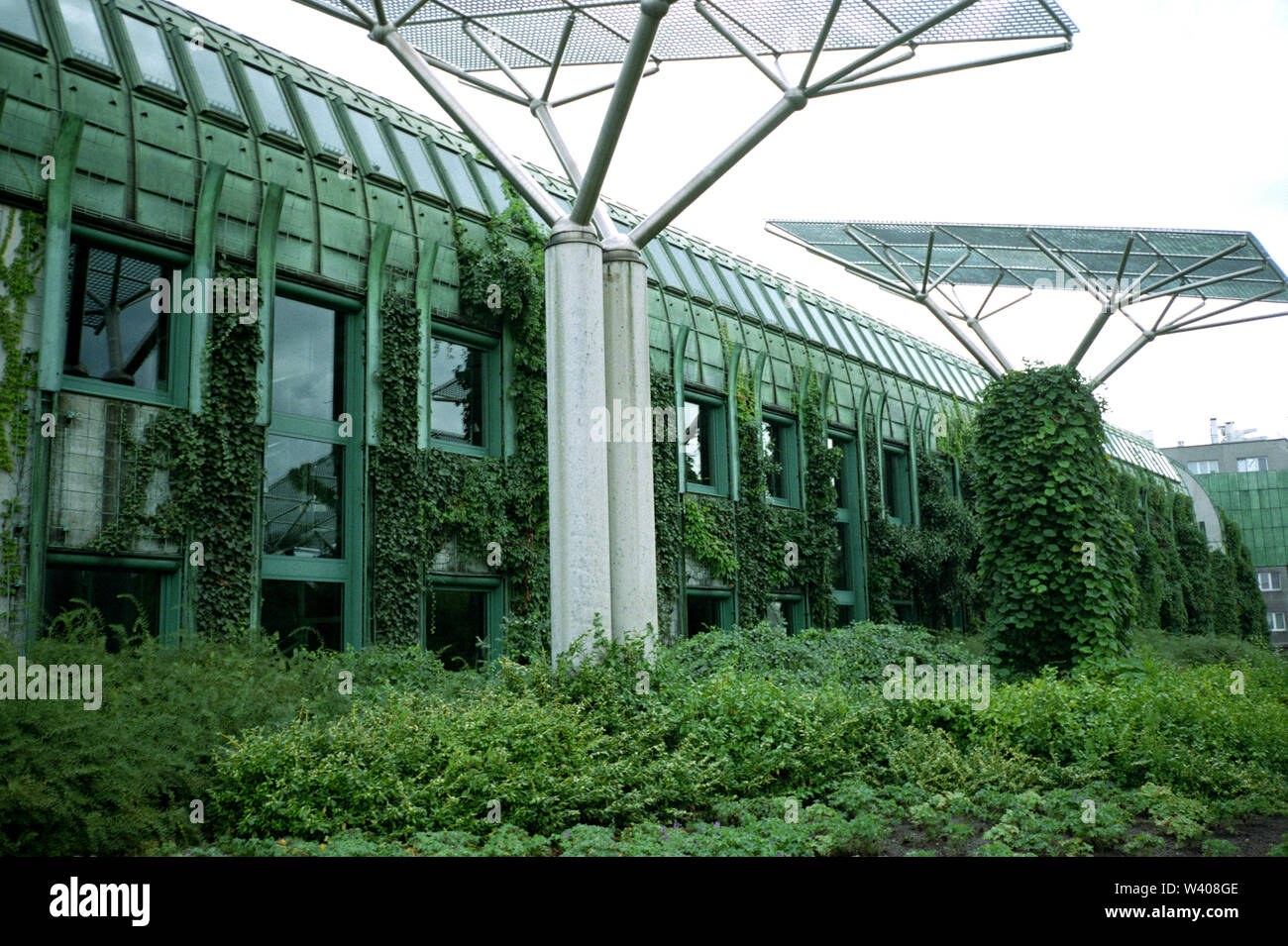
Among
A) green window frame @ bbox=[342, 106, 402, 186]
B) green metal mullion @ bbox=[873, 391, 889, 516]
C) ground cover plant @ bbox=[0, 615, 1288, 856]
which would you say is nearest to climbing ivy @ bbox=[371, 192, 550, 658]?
green window frame @ bbox=[342, 106, 402, 186]

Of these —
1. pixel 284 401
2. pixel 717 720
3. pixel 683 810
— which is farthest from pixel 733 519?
pixel 683 810

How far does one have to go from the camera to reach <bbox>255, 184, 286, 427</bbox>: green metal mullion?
47.1 ft

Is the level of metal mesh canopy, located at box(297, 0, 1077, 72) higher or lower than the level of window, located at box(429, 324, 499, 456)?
higher

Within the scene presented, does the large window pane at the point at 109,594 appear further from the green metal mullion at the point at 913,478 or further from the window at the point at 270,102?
the green metal mullion at the point at 913,478

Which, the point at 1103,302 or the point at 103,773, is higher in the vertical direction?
the point at 1103,302

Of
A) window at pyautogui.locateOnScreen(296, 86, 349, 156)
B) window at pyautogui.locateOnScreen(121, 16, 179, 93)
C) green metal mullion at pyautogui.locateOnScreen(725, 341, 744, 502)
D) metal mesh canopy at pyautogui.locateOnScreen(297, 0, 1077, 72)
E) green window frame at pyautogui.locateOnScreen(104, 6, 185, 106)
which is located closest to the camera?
metal mesh canopy at pyautogui.locateOnScreen(297, 0, 1077, 72)

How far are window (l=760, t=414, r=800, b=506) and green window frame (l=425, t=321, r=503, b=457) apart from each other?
8.12 meters

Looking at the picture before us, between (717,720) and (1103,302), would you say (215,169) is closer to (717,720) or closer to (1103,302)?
(717,720)

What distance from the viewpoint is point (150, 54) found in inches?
583

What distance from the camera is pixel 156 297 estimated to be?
45.3 ft

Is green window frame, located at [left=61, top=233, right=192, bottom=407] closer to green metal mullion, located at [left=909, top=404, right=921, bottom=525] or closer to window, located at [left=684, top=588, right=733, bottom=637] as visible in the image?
window, located at [left=684, top=588, right=733, bottom=637]

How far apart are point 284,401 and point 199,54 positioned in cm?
544

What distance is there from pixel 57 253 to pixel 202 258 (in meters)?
1.84

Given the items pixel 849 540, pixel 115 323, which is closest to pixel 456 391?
pixel 115 323
